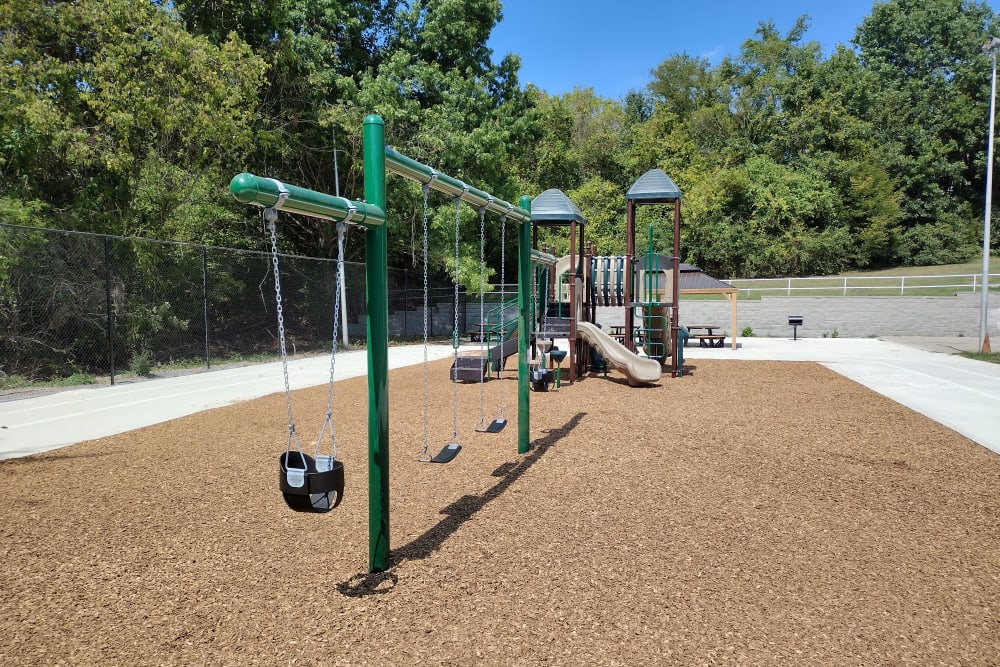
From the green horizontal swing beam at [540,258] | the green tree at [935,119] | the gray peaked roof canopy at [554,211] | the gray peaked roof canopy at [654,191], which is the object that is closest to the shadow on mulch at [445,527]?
the green horizontal swing beam at [540,258]

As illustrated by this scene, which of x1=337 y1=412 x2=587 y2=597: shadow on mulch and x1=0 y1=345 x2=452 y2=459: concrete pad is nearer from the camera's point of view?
x1=337 y1=412 x2=587 y2=597: shadow on mulch

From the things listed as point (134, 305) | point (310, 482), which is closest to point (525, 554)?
point (310, 482)

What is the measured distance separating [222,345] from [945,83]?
54.0 metres

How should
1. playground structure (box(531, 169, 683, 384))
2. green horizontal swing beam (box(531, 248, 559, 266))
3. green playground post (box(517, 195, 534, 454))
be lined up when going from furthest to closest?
1. playground structure (box(531, 169, 683, 384))
2. green horizontal swing beam (box(531, 248, 559, 266))
3. green playground post (box(517, 195, 534, 454))

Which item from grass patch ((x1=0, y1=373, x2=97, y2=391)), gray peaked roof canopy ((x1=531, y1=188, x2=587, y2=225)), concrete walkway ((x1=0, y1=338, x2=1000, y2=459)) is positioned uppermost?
gray peaked roof canopy ((x1=531, y1=188, x2=587, y2=225))

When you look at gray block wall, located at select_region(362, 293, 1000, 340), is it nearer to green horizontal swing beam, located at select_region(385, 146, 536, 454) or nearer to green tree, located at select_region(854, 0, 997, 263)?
green horizontal swing beam, located at select_region(385, 146, 536, 454)

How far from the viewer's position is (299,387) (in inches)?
423

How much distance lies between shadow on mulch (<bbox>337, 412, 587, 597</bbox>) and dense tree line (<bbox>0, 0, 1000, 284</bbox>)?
1050 centimetres

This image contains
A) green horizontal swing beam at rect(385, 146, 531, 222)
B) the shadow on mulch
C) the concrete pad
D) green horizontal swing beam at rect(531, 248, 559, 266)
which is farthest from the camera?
green horizontal swing beam at rect(531, 248, 559, 266)

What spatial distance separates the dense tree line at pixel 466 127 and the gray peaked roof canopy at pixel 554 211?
7.39 m

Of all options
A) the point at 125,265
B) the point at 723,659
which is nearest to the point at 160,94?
the point at 125,265

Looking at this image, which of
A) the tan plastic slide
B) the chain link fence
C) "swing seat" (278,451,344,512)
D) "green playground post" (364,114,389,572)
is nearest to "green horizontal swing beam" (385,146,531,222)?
"green playground post" (364,114,389,572)

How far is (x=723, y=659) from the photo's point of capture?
2.47 meters

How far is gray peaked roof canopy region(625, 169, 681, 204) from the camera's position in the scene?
11.4m
